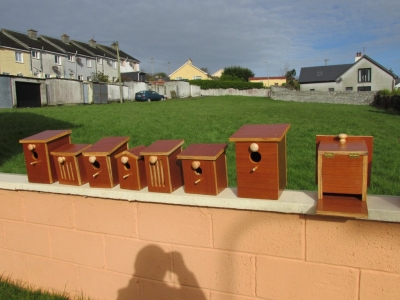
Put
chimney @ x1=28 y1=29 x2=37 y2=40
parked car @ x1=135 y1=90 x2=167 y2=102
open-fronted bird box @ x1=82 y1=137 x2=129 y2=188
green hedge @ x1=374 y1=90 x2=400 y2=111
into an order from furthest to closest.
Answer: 1. chimney @ x1=28 y1=29 x2=37 y2=40
2. parked car @ x1=135 y1=90 x2=167 y2=102
3. green hedge @ x1=374 y1=90 x2=400 y2=111
4. open-fronted bird box @ x1=82 y1=137 x2=129 y2=188

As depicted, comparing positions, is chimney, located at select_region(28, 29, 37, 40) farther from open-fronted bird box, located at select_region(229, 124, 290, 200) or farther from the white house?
open-fronted bird box, located at select_region(229, 124, 290, 200)

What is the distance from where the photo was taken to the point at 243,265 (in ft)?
6.09

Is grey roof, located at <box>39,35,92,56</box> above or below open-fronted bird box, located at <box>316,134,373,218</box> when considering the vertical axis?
above

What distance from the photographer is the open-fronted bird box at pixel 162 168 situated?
1.99m

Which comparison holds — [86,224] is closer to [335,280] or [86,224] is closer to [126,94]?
[335,280]

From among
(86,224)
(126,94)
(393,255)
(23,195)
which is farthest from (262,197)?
(126,94)

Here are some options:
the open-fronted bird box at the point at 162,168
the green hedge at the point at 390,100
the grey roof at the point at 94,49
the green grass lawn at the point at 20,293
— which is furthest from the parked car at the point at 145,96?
the open-fronted bird box at the point at 162,168

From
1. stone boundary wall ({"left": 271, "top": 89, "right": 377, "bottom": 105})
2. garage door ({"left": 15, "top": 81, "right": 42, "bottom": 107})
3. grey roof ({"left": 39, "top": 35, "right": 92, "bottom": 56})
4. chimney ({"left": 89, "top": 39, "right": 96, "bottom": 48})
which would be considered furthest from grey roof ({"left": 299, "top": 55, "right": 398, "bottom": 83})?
garage door ({"left": 15, "top": 81, "right": 42, "bottom": 107})

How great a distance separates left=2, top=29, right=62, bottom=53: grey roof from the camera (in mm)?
33697

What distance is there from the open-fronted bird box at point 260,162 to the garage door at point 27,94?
2384cm

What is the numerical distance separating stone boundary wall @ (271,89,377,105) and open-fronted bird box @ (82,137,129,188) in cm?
2918

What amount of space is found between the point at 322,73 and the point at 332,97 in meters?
24.0

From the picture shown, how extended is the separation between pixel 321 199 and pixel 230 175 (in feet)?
8.07

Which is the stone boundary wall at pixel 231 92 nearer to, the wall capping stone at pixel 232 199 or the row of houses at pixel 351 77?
the row of houses at pixel 351 77
